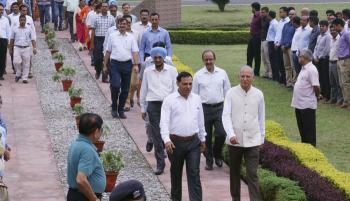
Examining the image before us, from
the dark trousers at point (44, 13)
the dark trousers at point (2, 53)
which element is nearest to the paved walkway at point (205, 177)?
the dark trousers at point (2, 53)

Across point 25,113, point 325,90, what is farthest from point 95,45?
point 325,90

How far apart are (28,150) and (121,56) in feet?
8.52

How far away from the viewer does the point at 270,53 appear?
2081cm

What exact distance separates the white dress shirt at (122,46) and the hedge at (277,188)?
4794 millimetres

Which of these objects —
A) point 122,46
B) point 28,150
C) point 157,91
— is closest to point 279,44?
point 122,46

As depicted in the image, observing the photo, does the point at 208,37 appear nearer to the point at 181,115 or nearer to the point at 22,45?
the point at 22,45

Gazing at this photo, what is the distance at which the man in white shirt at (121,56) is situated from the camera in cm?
1554

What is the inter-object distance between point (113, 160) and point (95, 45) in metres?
8.63

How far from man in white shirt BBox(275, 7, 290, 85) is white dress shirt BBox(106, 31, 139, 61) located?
5.11 meters

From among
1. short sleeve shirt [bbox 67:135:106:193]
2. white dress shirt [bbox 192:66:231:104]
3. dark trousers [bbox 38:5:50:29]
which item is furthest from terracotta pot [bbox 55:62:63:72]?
short sleeve shirt [bbox 67:135:106:193]

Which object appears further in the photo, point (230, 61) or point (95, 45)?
point (230, 61)

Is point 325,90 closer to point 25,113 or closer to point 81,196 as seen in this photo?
point 25,113

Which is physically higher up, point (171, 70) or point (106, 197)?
point (171, 70)

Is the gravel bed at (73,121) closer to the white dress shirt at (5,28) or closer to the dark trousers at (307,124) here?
the white dress shirt at (5,28)
